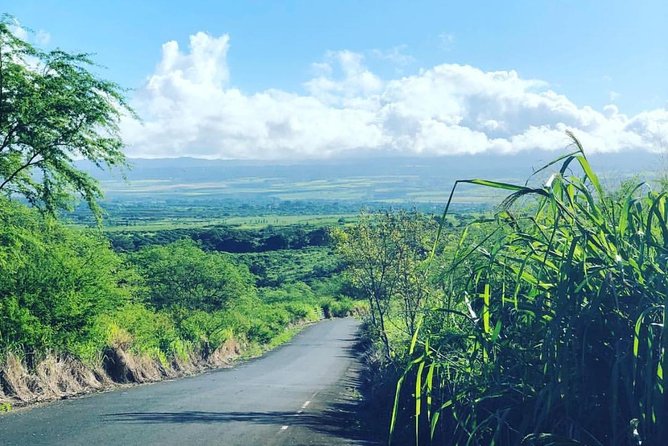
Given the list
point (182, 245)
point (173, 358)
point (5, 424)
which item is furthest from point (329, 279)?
point (5, 424)

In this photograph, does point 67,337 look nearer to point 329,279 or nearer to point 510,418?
point 510,418

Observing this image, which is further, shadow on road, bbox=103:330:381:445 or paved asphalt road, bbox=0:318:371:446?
shadow on road, bbox=103:330:381:445

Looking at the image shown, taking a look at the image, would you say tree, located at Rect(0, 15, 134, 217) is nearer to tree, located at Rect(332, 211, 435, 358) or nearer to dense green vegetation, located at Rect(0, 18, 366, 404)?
dense green vegetation, located at Rect(0, 18, 366, 404)

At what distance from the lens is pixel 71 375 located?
1545cm

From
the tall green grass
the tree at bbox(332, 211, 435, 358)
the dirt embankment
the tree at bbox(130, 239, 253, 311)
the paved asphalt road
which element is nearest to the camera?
the tall green grass

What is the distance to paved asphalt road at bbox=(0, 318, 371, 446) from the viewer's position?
9.37 meters

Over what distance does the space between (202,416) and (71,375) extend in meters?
5.21

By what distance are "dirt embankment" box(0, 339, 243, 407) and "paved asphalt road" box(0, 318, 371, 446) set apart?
2.01 feet

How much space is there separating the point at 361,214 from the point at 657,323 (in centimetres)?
1938

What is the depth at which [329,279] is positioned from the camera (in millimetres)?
96562

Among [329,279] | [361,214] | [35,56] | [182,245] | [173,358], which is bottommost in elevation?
[329,279]

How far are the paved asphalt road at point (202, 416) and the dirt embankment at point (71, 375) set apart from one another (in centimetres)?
61

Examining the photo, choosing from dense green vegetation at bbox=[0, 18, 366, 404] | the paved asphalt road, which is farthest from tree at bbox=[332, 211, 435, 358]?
dense green vegetation at bbox=[0, 18, 366, 404]

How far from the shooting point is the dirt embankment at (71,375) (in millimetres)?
12742
